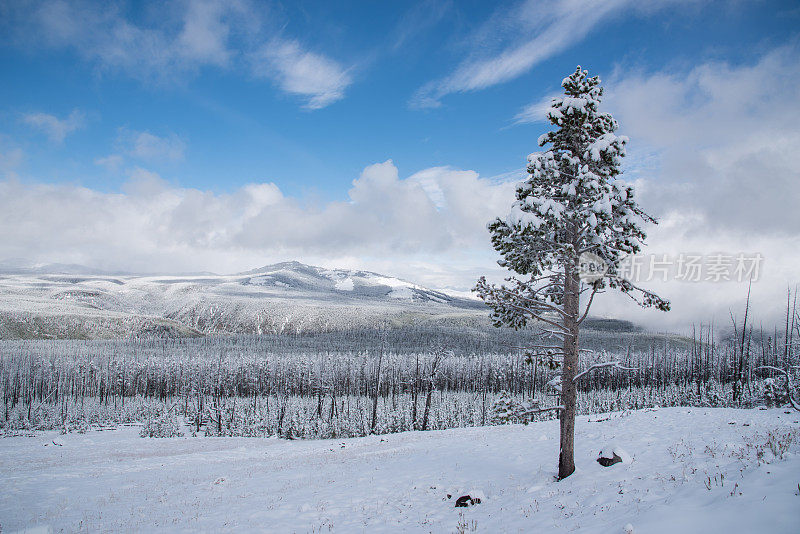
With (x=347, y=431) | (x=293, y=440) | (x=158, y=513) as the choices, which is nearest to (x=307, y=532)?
(x=158, y=513)

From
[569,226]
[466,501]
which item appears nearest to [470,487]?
[466,501]

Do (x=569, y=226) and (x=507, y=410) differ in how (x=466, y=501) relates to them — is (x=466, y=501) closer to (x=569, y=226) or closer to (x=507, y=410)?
(x=507, y=410)

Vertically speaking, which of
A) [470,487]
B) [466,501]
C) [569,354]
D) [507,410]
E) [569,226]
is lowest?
[470,487]

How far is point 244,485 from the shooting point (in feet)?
61.4

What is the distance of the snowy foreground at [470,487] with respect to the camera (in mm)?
8023

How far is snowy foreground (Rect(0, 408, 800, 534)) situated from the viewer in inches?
316

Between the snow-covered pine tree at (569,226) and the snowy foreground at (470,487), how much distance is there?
272 centimetres

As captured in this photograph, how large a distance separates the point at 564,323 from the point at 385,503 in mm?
8486

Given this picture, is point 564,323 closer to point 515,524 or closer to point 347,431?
point 515,524

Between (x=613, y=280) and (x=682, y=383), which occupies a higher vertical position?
(x=613, y=280)

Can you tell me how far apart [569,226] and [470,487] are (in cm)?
979

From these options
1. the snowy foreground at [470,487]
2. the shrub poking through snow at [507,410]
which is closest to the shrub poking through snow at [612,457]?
the snowy foreground at [470,487]

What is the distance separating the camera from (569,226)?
12477mm

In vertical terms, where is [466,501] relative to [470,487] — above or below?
above
